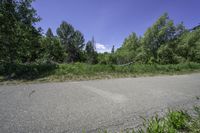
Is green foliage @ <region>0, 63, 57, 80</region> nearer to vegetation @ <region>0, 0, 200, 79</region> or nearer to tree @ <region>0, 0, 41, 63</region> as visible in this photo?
vegetation @ <region>0, 0, 200, 79</region>

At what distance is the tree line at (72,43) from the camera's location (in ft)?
33.7

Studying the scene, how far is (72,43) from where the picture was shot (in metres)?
47.4

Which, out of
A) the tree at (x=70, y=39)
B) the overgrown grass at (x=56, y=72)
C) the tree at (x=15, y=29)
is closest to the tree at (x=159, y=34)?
the overgrown grass at (x=56, y=72)

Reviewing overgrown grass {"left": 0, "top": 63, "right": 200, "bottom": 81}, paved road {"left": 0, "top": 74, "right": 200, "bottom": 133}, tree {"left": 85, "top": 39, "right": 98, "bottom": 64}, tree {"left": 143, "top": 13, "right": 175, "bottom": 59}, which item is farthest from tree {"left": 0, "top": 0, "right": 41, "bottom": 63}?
tree {"left": 85, "top": 39, "right": 98, "bottom": 64}

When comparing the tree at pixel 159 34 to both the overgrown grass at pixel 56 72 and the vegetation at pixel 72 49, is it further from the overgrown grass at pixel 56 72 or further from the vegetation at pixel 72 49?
the overgrown grass at pixel 56 72

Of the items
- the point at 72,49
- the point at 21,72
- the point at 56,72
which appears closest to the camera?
the point at 21,72

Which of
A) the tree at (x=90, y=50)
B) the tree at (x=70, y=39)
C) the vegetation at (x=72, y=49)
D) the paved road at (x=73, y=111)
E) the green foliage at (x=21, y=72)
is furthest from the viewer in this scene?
the tree at (x=90, y=50)

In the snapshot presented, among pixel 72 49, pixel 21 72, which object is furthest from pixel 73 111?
pixel 72 49

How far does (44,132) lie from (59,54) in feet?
121

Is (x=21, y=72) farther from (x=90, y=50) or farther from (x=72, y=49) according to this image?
(x=90, y=50)

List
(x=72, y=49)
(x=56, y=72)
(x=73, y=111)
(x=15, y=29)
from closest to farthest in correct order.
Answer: (x=73, y=111) < (x=56, y=72) < (x=15, y=29) < (x=72, y=49)

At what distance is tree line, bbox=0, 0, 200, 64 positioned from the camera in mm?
10281

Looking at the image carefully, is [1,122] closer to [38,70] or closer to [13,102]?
[13,102]

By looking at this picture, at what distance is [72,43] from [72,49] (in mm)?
2494
